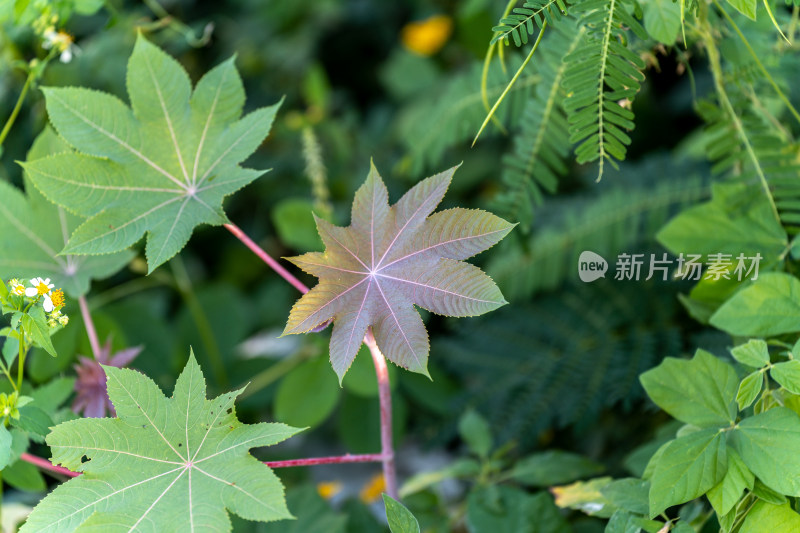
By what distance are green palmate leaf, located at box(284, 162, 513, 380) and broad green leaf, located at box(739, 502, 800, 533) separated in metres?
0.34

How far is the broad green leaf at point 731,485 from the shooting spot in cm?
67

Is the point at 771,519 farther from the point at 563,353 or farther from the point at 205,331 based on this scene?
the point at 205,331

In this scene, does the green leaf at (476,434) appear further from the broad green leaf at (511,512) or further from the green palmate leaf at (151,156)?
the green palmate leaf at (151,156)

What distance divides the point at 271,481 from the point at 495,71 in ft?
2.35

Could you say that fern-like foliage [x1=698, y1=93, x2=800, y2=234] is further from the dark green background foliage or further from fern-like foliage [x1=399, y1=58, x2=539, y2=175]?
fern-like foliage [x1=399, y1=58, x2=539, y2=175]

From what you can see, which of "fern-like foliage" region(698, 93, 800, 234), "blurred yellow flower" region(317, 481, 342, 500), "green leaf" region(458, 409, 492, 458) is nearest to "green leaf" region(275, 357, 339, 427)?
"blurred yellow flower" region(317, 481, 342, 500)

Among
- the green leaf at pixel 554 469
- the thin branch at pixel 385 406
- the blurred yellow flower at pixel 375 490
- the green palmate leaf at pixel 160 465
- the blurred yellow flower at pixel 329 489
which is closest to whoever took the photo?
the green palmate leaf at pixel 160 465

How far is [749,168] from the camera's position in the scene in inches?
38.1

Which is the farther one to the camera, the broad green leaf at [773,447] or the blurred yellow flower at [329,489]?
the blurred yellow flower at [329,489]

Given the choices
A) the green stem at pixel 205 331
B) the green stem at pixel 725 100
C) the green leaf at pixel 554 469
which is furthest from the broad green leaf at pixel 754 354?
the green stem at pixel 205 331

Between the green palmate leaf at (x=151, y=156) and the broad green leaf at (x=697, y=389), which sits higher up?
the green palmate leaf at (x=151, y=156)

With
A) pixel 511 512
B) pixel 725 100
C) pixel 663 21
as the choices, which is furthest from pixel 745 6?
pixel 511 512

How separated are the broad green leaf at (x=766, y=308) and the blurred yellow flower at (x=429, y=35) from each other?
5.24 ft

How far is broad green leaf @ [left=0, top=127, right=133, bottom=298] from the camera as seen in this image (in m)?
0.94
